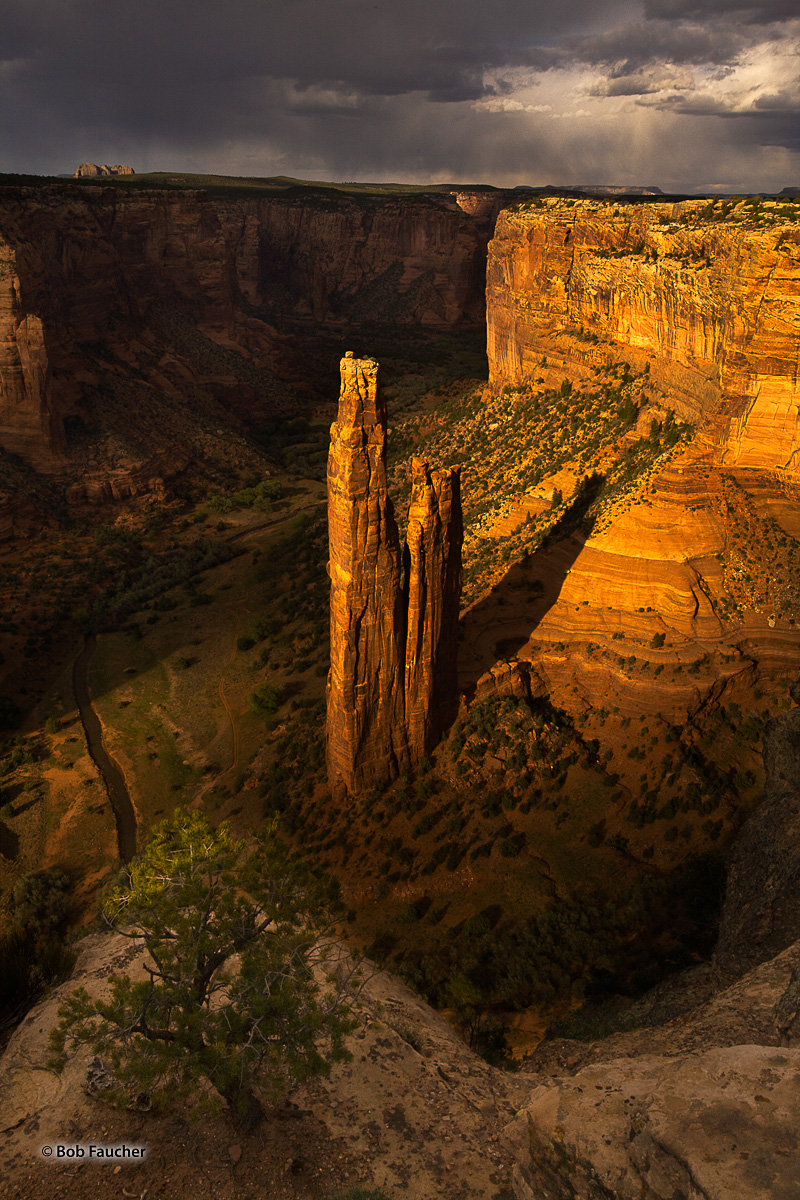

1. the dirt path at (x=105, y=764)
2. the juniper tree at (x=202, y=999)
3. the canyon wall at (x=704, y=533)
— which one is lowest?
the dirt path at (x=105, y=764)

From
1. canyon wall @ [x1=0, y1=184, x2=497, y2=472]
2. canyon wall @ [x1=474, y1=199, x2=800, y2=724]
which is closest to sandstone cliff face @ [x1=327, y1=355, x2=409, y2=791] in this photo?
canyon wall @ [x1=474, y1=199, x2=800, y2=724]

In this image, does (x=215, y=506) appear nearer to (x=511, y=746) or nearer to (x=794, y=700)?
(x=511, y=746)

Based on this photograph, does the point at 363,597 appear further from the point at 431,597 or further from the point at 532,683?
the point at 532,683

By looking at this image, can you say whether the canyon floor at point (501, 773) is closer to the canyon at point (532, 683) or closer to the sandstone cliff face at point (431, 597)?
the canyon at point (532, 683)

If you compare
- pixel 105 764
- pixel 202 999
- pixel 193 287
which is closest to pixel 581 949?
pixel 202 999

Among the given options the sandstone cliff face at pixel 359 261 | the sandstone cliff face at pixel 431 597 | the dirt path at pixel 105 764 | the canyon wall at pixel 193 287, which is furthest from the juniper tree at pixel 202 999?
the sandstone cliff face at pixel 359 261
